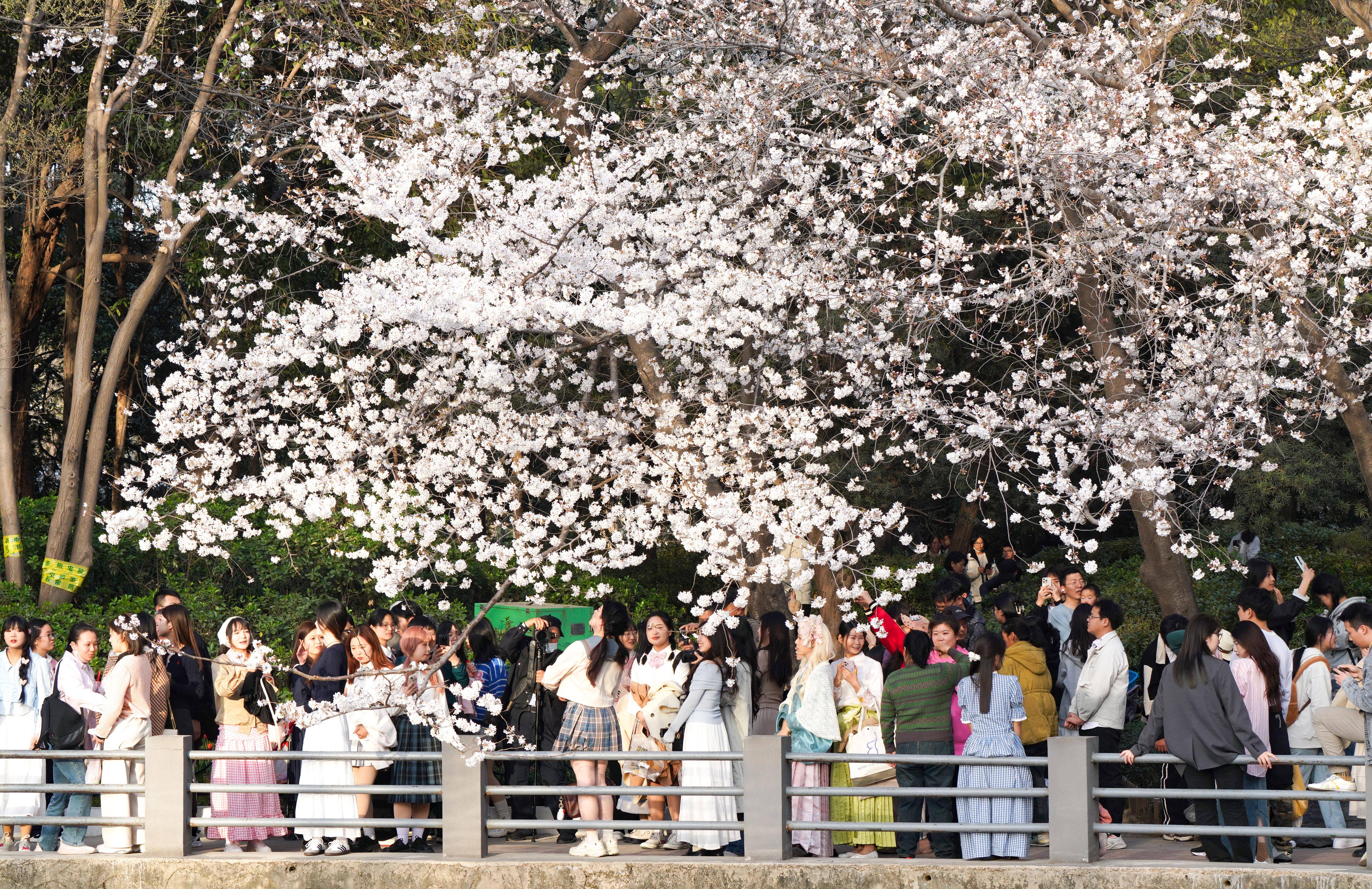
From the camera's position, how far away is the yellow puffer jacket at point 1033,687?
9344mm

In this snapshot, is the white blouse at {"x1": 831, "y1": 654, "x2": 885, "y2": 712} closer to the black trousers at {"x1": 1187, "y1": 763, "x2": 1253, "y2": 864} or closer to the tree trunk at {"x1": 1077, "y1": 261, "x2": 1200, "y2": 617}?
the black trousers at {"x1": 1187, "y1": 763, "x2": 1253, "y2": 864}

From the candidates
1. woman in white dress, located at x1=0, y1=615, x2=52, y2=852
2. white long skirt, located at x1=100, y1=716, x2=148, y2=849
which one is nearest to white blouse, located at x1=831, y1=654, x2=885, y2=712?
white long skirt, located at x1=100, y1=716, x2=148, y2=849

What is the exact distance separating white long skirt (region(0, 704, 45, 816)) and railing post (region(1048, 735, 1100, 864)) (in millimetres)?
7257

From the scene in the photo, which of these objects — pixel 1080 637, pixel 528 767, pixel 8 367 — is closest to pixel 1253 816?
pixel 1080 637

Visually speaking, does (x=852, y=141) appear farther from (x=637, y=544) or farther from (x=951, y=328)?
(x=637, y=544)

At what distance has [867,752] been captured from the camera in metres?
9.36

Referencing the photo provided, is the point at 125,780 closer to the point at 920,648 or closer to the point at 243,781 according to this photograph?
the point at 243,781

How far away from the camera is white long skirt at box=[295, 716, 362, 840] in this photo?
31.8ft

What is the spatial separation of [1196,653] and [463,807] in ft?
16.3

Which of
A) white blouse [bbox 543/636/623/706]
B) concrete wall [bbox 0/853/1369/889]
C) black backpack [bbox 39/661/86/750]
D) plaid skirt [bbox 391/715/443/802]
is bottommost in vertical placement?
A: concrete wall [bbox 0/853/1369/889]

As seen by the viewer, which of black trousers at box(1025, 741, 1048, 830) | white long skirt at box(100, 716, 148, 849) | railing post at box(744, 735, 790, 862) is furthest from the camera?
white long skirt at box(100, 716, 148, 849)

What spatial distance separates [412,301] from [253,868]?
515 cm

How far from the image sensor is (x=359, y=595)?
16516mm

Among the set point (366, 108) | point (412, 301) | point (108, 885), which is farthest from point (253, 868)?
point (366, 108)
